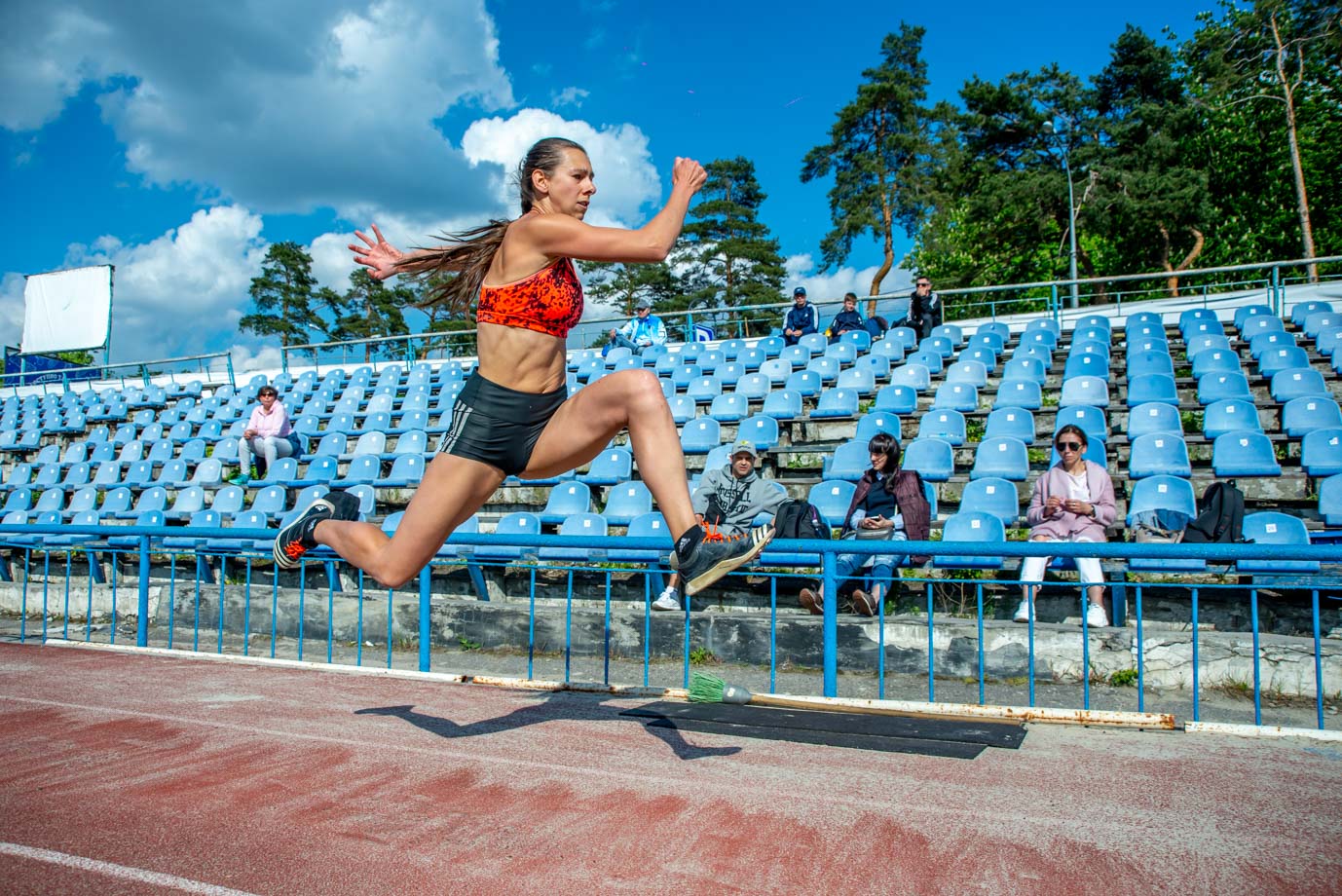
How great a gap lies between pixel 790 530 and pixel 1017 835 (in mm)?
4159

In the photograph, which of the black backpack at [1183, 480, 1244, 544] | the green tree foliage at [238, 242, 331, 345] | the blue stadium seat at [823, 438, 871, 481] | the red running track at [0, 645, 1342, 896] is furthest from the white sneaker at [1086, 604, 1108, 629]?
the green tree foliage at [238, 242, 331, 345]

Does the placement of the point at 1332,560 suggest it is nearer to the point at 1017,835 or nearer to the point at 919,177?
the point at 1017,835

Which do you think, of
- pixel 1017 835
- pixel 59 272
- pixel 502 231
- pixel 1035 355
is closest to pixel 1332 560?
pixel 1017 835

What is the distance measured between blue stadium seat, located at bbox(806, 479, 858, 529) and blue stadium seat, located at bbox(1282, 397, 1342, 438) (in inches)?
171

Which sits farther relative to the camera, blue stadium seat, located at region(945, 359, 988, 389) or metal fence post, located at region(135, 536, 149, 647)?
blue stadium seat, located at region(945, 359, 988, 389)

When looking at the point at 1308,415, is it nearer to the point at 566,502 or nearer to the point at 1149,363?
the point at 1149,363

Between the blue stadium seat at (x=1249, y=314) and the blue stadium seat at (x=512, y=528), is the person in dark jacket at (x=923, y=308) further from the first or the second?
the blue stadium seat at (x=512, y=528)

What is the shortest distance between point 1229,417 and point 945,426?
2704 mm

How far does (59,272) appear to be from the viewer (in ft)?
76.7

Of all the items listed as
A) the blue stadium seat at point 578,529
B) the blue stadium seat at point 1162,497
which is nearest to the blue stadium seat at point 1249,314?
the blue stadium seat at point 1162,497

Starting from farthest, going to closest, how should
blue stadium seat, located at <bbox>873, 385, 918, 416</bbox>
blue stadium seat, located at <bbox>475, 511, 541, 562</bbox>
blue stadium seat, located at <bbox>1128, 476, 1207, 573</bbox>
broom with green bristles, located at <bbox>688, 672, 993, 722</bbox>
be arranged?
blue stadium seat, located at <bbox>873, 385, 918, 416</bbox>, blue stadium seat, located at <bbox>475, 511, 541, 562</bbox>, blue stadium seat, located at <bbox>1128, 476, 1207, 573</bbox>, broom with green bristles, located at <bbox>688, 672, 993, 722</bbox>

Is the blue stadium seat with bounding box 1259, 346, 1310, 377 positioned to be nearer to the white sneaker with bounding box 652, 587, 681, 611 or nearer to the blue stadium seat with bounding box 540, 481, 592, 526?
the white sneaker with bounding box 652, 587, 681, 611

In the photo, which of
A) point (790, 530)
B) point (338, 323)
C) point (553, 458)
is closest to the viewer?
point (553, 458)

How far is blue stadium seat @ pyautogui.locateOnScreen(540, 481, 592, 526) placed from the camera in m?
9.03
